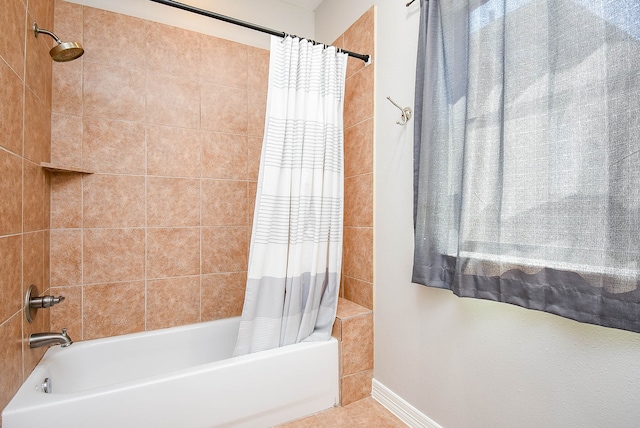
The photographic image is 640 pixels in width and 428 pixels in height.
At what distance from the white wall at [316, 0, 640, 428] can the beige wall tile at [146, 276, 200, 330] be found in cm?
118

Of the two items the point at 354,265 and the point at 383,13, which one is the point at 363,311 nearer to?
the point at 354,265

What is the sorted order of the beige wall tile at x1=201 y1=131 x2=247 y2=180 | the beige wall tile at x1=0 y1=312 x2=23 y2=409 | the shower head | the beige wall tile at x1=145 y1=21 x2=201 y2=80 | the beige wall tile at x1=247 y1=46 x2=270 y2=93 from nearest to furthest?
the beige wall tile at x1=0 y1=312 x2=23 y2=409
the shower head
the beige wall tile at x1=145 y1=21 x2=201 y2=80
the beige wall tile at x1=201 y1=131 x2=247 y2=180
the beige wall tile at x1=247 y1=46 x2=270 y2=93

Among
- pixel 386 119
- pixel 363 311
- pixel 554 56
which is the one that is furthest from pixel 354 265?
pixel 554 56

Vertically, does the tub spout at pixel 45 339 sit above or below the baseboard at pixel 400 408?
above

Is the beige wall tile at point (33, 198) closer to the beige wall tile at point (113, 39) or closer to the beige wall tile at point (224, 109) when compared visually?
the beige wall tile at point (113, 39)

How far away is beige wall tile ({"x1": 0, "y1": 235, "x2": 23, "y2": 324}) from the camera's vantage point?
1108mm

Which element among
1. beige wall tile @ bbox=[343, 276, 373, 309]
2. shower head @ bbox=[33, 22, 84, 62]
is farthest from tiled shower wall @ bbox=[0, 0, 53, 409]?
beige wall tile @ bbox=[343, 276, 373, 309]

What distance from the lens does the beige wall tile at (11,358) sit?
1091 mm

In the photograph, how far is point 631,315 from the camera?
2.59 ft

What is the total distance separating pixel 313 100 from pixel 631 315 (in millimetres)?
1492

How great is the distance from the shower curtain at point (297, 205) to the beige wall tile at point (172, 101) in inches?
27.8

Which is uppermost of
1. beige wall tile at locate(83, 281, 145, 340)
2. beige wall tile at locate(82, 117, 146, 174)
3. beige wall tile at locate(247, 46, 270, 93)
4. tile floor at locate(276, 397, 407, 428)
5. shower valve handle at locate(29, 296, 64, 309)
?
beige wall tile at locate(247, 46, 270, 93)

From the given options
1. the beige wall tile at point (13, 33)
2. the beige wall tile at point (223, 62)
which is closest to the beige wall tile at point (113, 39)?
the beige wall tile at point (223, 62)

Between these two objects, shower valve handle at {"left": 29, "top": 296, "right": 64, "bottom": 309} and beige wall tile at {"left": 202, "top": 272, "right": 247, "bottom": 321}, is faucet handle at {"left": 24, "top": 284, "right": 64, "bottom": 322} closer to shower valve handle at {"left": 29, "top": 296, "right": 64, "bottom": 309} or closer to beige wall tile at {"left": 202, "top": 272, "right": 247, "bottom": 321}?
shower valve handle at {"left": 29, "top": 296, "right": 64, "bottom": 309}
